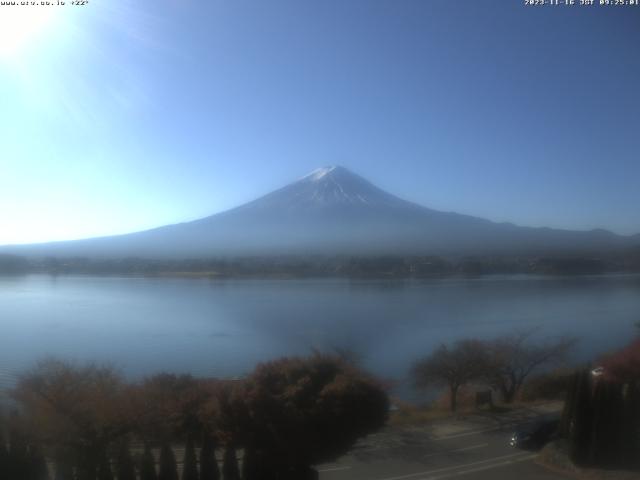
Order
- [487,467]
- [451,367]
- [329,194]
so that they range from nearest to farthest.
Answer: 1. [487,467]
2. [451,367]
3. [329,194]

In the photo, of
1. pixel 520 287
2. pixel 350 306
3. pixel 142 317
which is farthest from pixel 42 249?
pixel 520 287

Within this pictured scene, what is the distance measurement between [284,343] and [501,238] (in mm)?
6575

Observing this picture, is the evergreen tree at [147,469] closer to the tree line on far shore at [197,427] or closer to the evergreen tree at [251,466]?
the tree line on far shore at [197,427]

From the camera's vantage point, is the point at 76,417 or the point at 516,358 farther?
the point at 516,358

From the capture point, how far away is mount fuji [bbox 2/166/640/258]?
40.5ft

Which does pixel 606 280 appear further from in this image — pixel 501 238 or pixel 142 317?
pixel 142 317

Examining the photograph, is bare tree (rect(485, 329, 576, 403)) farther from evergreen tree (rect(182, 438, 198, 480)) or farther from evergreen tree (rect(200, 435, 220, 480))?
evergreen tree (rect(182, 438, 198, 480))

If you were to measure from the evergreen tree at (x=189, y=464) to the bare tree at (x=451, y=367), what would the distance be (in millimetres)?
3833

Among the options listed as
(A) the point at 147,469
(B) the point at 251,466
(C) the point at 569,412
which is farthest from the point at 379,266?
(A) the point at 147,469

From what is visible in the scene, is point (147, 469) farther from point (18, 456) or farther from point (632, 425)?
point (632, 425)

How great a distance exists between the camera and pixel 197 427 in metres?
5.64

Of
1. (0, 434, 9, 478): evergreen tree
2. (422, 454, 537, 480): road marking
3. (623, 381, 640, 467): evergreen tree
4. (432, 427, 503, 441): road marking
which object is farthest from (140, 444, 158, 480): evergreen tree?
(623, 381, 640, 467): evergreen tree

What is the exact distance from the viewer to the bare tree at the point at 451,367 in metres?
8.46

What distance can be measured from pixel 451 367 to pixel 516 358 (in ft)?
4.85
